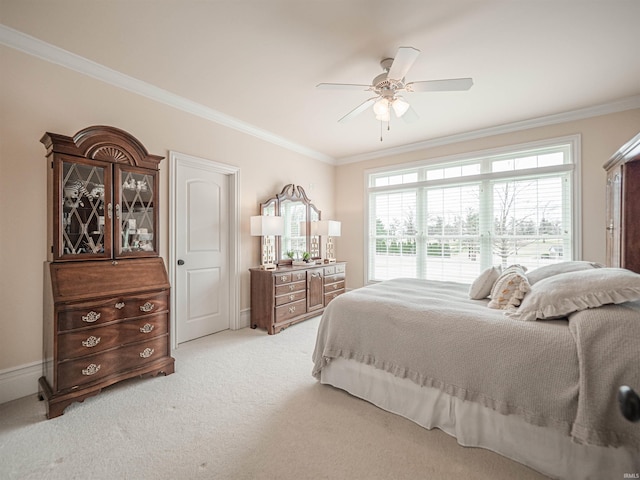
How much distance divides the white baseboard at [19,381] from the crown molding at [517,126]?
507 cm

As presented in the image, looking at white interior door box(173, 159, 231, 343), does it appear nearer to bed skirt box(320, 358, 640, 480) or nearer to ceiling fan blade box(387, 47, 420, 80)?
bed skirt box(320, 358, 640, 480)

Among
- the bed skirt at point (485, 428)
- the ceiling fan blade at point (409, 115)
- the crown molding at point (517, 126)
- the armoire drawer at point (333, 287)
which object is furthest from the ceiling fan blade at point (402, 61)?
the armoire drawer at point (333, 287)

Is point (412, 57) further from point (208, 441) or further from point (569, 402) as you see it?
point (208, 441)

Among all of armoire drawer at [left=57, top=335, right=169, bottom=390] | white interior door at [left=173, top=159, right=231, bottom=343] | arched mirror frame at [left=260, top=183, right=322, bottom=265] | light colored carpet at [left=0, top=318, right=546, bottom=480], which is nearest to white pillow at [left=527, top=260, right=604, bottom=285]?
light colored carpet at [left=0, top=318, right=546, bottom=480]

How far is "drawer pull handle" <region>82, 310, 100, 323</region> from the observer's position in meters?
2.09

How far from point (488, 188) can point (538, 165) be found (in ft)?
2.09

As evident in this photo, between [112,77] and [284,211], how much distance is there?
2537 millimetres

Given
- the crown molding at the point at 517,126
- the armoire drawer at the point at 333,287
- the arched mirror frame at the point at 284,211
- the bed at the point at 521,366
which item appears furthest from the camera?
the armoire drawer at the point at 333,287

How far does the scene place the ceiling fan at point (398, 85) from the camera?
2.04 metres

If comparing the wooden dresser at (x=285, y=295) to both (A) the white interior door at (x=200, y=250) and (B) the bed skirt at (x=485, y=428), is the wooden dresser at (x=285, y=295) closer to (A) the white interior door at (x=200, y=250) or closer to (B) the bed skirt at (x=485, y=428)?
(A) the white interior door at (x=200, y=250)

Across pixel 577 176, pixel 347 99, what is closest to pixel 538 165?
pixel 577 176

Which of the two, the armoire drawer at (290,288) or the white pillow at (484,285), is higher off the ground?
the white pillow at (484,285)

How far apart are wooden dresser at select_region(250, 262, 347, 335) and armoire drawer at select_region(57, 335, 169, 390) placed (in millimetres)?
1360

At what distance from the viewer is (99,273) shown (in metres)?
2.28
